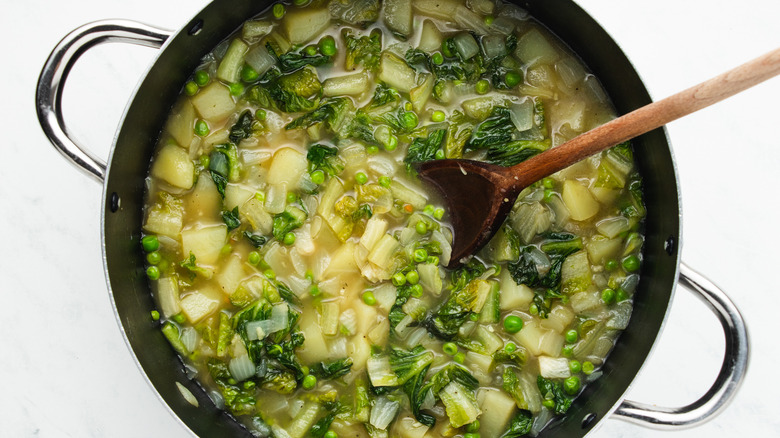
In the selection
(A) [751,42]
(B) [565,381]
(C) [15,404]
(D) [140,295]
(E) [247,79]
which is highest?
(A) [751,42]

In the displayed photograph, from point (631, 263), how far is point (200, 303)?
9.32 ft

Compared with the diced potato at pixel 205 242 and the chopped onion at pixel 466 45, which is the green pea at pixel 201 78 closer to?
the diced potato at pixel 205 242

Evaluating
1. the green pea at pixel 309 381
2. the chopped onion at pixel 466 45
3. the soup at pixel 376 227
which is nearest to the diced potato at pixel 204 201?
the soup at pixel 376 227

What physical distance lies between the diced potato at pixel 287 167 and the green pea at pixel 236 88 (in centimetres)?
47

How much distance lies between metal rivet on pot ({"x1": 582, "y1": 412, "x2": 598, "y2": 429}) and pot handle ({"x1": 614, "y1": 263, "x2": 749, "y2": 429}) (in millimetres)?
413

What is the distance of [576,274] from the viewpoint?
4.57 m

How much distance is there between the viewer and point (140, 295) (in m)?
4.58

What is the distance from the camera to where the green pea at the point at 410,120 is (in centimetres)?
454

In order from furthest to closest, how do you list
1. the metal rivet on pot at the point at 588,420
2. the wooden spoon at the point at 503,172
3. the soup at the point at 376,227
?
1. the soup at the point at 376,227
2. the metal rivet on pot at the point at 588,420
3. the wooden spoon at the point at 503,172

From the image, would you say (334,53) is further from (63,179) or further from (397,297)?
(63,179)

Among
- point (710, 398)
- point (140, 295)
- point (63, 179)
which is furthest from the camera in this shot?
point (63, 179)

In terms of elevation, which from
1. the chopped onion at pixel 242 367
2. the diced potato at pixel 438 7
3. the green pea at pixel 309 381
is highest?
the diced potato at pixel 438 7

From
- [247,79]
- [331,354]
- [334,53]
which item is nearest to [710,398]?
[331,354]

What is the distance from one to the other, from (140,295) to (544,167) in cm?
269
